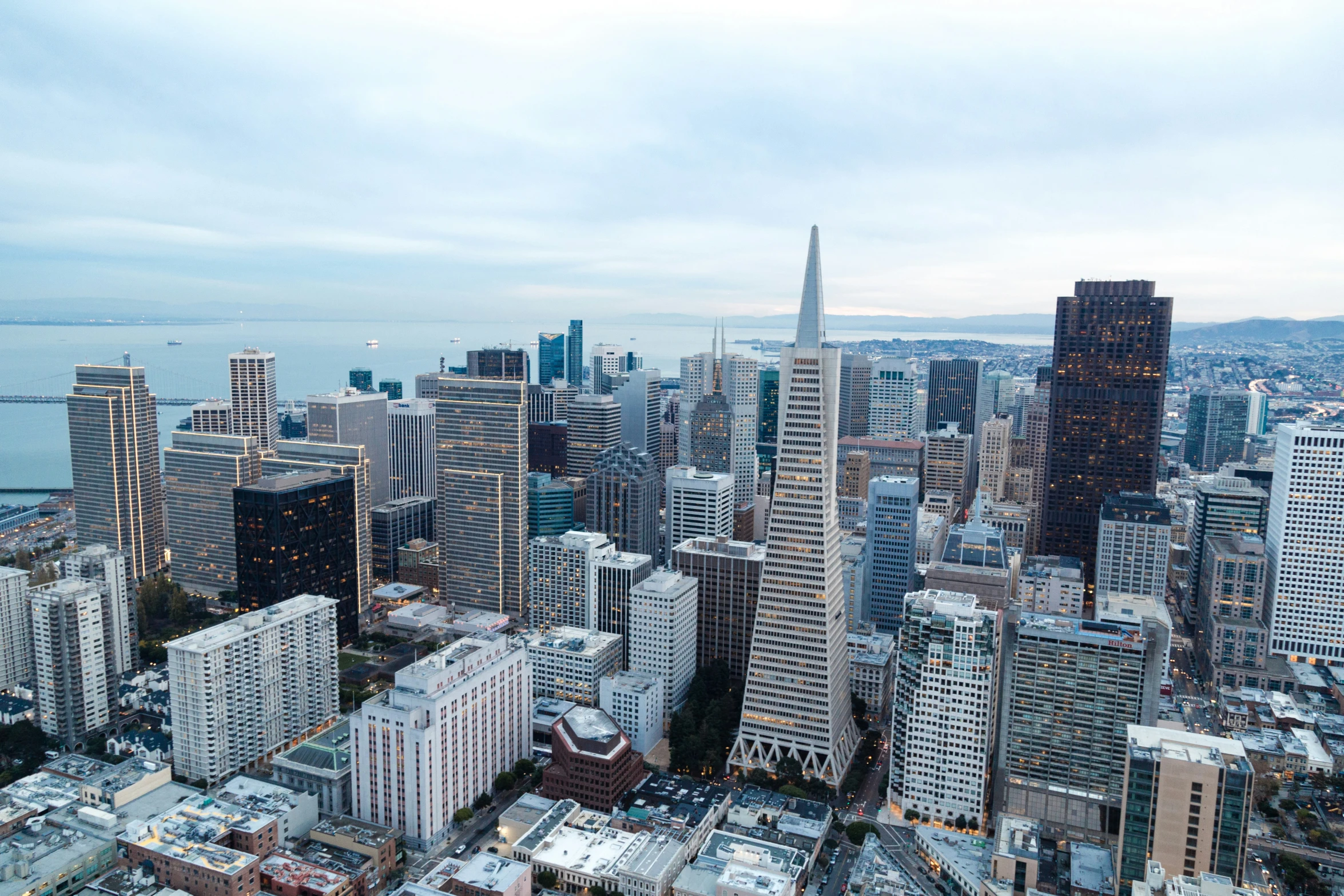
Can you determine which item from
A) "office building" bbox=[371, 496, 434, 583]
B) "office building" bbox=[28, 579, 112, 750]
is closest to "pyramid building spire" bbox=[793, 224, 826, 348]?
"office building" bbox=[28, 579, 112, 750]

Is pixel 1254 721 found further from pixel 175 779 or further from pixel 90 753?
pixel 90 753

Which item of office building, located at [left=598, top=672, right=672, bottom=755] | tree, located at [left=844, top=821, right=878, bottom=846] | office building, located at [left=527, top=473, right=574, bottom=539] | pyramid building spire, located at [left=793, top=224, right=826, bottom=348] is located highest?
pyramid building spire, located at [left=793, top=224, right=826, bottom=348]

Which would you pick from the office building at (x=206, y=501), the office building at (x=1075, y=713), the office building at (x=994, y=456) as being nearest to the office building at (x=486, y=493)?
the office building at (x=206, y=501)

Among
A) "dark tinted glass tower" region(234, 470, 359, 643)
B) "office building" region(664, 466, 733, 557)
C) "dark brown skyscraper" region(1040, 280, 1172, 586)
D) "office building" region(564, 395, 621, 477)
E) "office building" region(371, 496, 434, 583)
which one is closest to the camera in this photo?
"dark tinted glass tower" region(234, 470, 359, 643)

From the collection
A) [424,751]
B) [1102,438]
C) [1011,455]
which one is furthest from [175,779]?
[1011,455]

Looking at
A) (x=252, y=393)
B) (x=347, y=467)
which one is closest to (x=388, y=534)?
(x=347, y=467)

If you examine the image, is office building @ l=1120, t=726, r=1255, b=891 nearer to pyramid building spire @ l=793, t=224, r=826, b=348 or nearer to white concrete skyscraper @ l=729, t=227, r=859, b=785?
white concrete skyscraper @ l=729, t=227, r=859, b=785

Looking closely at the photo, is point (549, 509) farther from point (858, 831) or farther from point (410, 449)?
point (858, 831)
